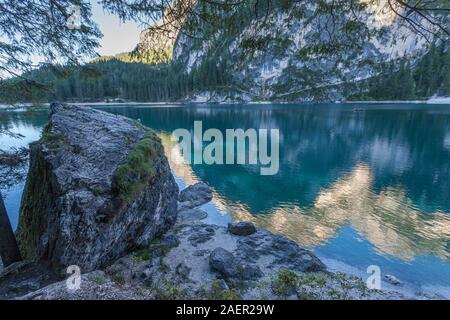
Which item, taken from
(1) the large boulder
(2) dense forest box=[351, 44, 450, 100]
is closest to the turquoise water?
(1) the large boulder

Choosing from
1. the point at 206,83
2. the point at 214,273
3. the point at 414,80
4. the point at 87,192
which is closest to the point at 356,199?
the point at 214,273

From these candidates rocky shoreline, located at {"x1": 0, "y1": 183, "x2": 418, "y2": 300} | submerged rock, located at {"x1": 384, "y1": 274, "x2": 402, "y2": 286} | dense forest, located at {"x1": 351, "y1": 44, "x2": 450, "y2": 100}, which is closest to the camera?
rocky shoreline, located at {"x1": 0, "y1": 183, "x2": 418, "y2": 300}

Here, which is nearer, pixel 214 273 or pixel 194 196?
pixel 214 273

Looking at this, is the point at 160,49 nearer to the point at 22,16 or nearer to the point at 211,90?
the point at 22,16

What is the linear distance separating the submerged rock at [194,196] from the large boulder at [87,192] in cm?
613

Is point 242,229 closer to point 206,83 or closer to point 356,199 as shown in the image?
point 356,199

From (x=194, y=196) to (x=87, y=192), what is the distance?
1140cm

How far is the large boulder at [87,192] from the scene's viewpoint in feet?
25.8

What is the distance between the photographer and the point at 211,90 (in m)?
135

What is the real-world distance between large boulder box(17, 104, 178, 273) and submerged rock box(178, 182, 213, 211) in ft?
20.1

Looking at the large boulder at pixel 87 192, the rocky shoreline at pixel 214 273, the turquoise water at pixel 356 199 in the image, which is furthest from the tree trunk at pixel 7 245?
the turquoise water at pixel 356 199

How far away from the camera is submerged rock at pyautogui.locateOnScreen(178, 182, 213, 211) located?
18.0m

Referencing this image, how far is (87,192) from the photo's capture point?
8211 millimetres

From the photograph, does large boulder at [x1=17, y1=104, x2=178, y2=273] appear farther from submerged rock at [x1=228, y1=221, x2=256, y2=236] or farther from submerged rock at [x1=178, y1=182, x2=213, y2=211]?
submerged rock at [x1=178, y1=182, x2=213, y2=211]
